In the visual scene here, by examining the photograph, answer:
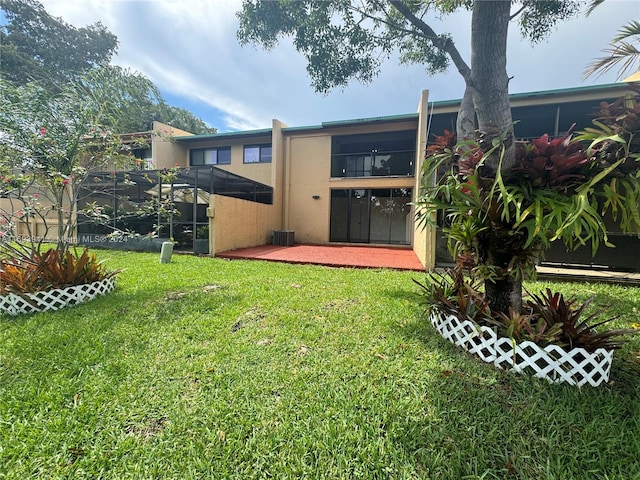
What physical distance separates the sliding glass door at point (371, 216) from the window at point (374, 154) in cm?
93

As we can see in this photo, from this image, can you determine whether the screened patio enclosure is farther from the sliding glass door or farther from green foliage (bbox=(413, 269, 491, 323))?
green foliage (bbox=(413, 269, 491, 323))

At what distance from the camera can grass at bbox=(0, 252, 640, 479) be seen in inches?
60.5

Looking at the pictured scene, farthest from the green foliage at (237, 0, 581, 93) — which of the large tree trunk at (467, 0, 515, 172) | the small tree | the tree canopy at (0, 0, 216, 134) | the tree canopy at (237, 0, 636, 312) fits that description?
the tree canopy at (0, 0, 216, 134)

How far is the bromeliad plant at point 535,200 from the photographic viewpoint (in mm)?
2037

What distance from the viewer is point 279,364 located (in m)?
2.49

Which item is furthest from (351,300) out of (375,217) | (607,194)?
(375,217)

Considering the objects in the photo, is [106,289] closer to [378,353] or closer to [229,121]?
[378,353]

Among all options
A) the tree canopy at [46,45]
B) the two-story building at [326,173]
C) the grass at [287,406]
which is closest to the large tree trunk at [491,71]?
the grass at [287,406]

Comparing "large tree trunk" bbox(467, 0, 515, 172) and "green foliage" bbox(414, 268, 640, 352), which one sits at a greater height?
"large tree trunk" bbox(467, 0, 515, 172)

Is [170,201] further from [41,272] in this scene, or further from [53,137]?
[41,272]

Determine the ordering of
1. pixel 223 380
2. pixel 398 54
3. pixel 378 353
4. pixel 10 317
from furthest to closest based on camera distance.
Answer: pixel 398 54 < pixel 10 317 < pixel 378 353 < pixel 223 380

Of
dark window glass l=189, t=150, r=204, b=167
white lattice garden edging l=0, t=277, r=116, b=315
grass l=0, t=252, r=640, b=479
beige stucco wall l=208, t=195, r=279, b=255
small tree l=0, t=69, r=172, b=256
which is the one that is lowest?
grass l=0, t=252, r=640, b=479

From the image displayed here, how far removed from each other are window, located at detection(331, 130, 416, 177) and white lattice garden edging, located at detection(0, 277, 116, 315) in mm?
10385

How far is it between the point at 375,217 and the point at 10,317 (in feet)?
37.9
